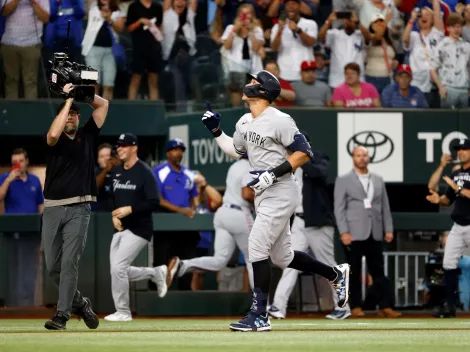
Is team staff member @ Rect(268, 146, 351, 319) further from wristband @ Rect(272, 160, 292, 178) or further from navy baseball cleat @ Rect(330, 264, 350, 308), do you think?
wristband @ Rect(272, 160, 292, 178)

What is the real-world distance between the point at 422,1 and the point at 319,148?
3.76 meters

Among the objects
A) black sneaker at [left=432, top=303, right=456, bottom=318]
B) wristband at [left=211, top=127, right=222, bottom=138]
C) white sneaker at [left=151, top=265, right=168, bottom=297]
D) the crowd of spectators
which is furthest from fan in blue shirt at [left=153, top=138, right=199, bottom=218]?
wristband at [left=211, top=127, right=222, bottom=138]

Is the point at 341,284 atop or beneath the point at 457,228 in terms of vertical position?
beneath

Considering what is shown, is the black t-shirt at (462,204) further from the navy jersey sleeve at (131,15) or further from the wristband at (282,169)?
the navy jersey sleeve at (131,15)

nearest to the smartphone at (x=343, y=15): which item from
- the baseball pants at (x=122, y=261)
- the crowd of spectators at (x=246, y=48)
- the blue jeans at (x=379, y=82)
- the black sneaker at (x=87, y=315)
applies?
the crowd of spectators at (x=246, y=48)

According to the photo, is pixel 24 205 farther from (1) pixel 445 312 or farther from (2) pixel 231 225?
(1) pixel 445 312

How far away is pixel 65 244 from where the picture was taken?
10.0 metres

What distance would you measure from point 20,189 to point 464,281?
20.9 ft

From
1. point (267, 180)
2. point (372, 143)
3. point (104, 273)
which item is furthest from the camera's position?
point (372, 143)

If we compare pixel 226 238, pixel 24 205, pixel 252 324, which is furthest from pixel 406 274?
pixel 252 324

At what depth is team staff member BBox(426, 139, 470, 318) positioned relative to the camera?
47.4ft

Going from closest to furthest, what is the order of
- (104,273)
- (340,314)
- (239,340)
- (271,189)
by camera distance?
1. (239,340)
2. (271,189)
3. (340,314)
4. (104,273)

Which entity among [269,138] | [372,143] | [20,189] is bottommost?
[20,189]

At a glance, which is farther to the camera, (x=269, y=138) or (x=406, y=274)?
(x=406, y=274)
